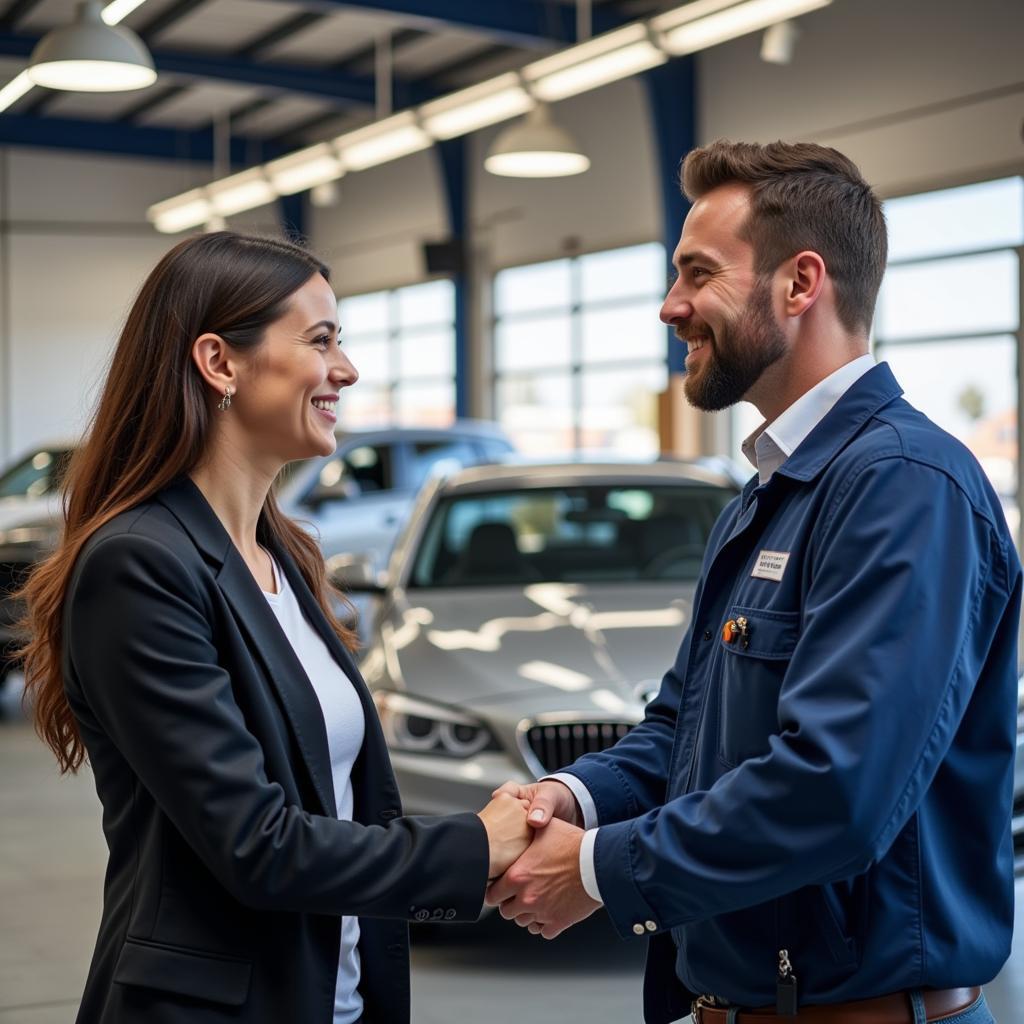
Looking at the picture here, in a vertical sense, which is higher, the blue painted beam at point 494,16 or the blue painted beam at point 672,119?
the blue painted beam at point 494,16

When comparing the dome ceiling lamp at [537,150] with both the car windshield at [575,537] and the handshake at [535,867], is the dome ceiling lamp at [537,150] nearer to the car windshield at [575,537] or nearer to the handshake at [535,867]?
the car windshield at [575,537]

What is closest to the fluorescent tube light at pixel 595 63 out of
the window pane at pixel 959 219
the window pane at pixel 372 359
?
the window pane at pixel 959 219

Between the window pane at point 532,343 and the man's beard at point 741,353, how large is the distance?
Result: 1446cm

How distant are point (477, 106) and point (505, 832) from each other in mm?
8783

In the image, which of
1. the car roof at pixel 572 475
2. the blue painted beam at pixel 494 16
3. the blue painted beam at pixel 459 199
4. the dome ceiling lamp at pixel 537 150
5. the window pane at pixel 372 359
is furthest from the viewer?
the window pane at pixel 372 359

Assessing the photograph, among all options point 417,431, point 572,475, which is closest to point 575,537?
point 572,475

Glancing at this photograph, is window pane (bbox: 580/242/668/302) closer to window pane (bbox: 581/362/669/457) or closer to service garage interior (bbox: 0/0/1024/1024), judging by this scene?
service garage interior (bbox: 0/0/1024/1024)

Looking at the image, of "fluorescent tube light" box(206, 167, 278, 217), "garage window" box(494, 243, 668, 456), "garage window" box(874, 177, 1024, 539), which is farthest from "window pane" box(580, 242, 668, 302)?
"fluorescent tube light" box(206, 167, 278, 217)

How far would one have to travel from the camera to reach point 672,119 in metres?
13.5

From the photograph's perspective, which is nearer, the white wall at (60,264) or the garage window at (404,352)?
the garage window at (404,352)

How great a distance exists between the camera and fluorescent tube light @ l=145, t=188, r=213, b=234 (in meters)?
15.5

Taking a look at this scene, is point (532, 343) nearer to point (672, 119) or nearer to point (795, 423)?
point (672, 119)

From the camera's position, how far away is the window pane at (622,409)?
50.9ft

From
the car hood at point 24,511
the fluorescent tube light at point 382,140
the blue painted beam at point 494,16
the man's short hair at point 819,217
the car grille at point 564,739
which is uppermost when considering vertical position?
the blue painted beam at point 494,16
